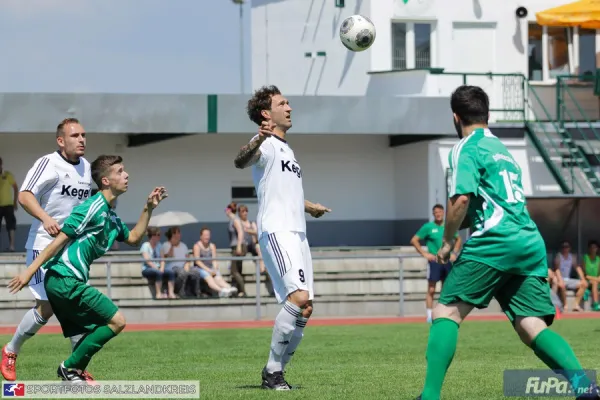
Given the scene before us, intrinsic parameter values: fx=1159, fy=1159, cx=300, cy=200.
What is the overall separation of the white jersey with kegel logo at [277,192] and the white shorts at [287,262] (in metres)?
0.07

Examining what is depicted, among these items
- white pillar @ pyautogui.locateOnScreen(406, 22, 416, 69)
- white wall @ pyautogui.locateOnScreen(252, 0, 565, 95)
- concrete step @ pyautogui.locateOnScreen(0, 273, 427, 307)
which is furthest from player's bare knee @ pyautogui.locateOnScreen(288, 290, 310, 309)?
white pillar @ pyautogui.locateOnScreen(406, 22, 416, 69)

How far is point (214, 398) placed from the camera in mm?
7965

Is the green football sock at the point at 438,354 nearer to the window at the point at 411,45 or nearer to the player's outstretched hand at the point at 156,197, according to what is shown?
the player's outstretched hand at the point at 156,197

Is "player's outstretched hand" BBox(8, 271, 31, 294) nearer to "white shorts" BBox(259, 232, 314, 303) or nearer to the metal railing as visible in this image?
"white shorts" BBox(259, 232, 314, 303)

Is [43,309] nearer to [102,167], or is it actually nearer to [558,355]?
[102,167]

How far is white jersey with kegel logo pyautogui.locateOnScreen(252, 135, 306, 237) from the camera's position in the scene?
9.01 meters

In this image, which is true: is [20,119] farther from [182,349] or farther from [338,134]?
[182,349]

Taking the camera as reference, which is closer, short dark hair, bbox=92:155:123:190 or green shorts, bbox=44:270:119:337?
green shorts, bbox=44:270:119:337

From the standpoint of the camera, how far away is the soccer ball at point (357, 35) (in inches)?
664

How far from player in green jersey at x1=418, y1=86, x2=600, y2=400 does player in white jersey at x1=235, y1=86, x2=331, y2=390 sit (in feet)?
5.94

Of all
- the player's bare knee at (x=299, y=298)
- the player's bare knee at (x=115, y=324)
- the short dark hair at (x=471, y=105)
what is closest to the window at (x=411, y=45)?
the player's bare knee at (x=299, y=298)

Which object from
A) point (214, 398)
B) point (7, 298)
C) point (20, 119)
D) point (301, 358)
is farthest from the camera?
point (20, 119)

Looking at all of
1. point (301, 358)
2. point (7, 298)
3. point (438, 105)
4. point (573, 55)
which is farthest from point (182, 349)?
point (573, 55)

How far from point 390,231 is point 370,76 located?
4.45 meters
